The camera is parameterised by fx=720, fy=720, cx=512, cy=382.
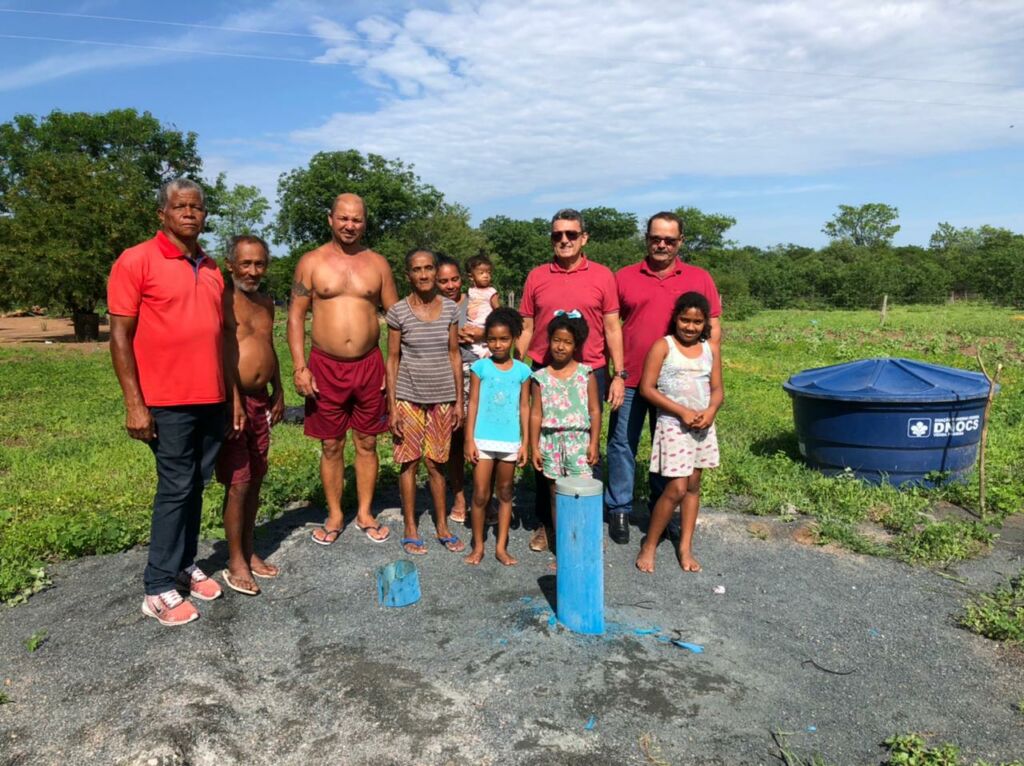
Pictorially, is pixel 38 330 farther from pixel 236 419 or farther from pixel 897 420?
pixel 897 420

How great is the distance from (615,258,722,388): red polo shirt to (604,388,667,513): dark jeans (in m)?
0.16

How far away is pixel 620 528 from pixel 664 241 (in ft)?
6.06

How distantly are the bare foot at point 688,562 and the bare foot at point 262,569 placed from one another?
240cm

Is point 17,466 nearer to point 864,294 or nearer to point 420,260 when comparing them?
point 420,260

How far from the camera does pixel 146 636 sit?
3439mm

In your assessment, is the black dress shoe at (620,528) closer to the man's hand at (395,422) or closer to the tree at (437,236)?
the man's hand at (395,422)

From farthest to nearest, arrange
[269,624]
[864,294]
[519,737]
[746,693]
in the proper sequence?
1. [864,294]
2. [269,624]
3. [746,693]
4. [519,737]

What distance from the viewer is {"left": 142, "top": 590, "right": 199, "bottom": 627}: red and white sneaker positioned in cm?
353

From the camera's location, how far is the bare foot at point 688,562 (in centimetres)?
429

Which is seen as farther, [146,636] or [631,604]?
[631,604]

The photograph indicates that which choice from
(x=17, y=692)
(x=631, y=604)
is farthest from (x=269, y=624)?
(x=631, y=604)

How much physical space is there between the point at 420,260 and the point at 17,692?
9.35ft

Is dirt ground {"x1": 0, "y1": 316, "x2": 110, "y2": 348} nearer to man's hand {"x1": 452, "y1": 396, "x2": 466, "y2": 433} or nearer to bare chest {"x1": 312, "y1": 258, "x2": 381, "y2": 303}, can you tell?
bare chest {"x1": 312, "y1": 258, "x2": 381, "y2": 303}

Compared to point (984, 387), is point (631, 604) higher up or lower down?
lower down
